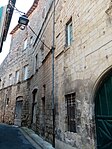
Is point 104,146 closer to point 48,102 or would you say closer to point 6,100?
point 48,102

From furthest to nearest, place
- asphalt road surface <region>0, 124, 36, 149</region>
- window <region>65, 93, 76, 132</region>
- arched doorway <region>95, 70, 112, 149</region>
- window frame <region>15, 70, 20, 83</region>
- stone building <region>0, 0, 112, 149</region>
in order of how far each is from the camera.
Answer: window frame <region>15, 70, 20, 83</region> < asphalt road surface <region>0, 124, 36, 149</region> < window <region>65, 93, 76, 132</region> < stone building <region>0, 0, 112, 149</region> < arched doorway <region>95, 70, 112, 149</region>

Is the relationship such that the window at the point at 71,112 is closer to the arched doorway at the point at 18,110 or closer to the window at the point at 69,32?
the window at the point at 69,32

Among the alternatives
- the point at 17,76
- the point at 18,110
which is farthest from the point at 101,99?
the point at 17,76

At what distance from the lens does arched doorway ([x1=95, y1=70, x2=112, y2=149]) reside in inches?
161

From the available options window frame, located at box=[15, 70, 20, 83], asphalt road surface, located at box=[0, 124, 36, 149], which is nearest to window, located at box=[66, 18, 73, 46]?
asphalt road surface, located at box=[0, 124, 36, 149]

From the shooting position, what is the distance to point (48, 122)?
7789 mm

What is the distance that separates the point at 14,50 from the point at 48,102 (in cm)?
1314

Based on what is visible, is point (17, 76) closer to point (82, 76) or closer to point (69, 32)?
point (69, 32)

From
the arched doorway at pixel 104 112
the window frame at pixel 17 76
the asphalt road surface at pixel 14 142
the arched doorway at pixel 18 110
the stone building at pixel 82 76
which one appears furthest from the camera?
the window frame at pixel 17 76

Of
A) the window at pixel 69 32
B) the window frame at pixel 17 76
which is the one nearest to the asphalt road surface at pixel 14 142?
the window at pixel 69 32

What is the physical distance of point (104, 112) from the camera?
14.0ft

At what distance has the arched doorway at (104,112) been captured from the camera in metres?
4.09

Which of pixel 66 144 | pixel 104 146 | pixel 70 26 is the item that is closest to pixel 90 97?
pixel 104 146

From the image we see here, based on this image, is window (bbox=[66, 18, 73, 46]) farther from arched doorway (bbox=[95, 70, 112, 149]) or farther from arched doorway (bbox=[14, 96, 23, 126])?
arched doorway (bbox=[14, 96, 23, 126])
